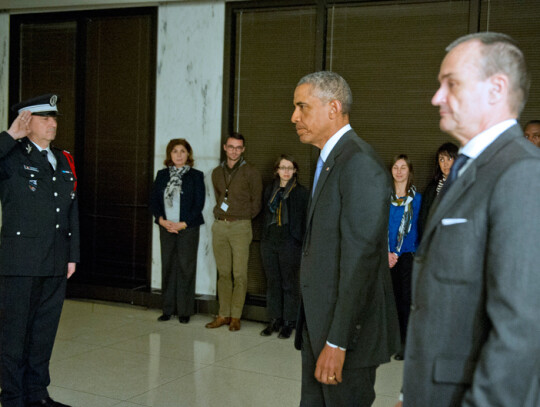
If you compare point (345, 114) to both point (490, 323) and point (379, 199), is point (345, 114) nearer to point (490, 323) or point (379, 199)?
point (379, 199)

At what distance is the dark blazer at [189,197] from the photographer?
5902 mm

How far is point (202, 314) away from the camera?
624cm

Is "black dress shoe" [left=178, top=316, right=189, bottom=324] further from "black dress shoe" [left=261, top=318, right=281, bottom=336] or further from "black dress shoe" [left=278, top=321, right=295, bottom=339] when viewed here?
"black dress shoe" [left=278, top=321, right=295, bottom=339]

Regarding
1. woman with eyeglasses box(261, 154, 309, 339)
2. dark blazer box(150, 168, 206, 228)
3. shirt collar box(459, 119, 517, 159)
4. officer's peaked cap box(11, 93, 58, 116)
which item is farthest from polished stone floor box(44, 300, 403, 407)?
shirt collar box(459, 119, 517, 159)

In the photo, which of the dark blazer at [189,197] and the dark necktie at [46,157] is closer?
the dark necktie at [46,157]

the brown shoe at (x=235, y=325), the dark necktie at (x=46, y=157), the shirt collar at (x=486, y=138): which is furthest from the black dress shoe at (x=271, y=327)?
the shirt collar at (x=486, y=138)

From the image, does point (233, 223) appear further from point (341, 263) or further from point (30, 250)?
point (341, 263)

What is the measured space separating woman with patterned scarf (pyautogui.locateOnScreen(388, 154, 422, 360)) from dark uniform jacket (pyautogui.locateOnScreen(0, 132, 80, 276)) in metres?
2.73

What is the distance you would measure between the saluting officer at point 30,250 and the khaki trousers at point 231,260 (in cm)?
239

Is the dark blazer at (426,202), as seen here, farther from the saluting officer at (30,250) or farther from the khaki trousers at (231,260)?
the saluting officer at (30,250)

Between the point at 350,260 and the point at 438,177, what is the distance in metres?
3.37

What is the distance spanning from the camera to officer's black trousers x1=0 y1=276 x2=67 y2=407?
335 cm

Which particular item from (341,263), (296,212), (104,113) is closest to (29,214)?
(341,263)

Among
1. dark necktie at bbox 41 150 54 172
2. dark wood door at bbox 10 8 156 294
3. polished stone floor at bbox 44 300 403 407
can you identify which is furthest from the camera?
dark wood door at bbox 10 8 156 294
